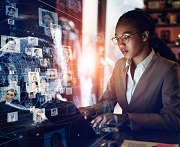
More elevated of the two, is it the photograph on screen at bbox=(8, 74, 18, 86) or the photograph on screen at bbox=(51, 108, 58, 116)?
the photograph on screen at bbox=(8, 74, 18, 86)

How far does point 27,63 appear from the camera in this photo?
771 millimetres

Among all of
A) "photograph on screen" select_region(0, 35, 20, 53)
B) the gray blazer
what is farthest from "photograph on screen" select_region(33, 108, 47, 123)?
the gray blazer

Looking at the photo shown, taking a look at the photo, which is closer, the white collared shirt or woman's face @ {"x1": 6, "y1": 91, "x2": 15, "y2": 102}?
woman's face @ {"x1": 6, "y1": 91, "x2": 15, "y2": 102}

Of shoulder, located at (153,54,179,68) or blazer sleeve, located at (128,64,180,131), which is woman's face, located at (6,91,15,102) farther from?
shoulder, located at (153,54,179,68)

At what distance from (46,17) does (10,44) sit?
20cm

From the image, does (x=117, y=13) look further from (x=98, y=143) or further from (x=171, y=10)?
(x=171, y=10)

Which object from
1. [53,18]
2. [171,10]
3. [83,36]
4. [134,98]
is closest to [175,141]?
[134,98]

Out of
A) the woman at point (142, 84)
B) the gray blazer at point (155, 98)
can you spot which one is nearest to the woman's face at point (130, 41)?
the woman at point (142, 84)

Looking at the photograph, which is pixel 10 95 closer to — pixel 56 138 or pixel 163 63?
pixel 56 138

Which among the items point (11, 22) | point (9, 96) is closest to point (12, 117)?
point (9, 96)

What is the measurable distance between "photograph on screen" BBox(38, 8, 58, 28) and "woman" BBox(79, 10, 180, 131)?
43 centimetres

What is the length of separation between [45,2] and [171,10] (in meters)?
3.40

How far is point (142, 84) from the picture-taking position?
1.24m

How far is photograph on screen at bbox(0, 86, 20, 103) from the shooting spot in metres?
0.69
